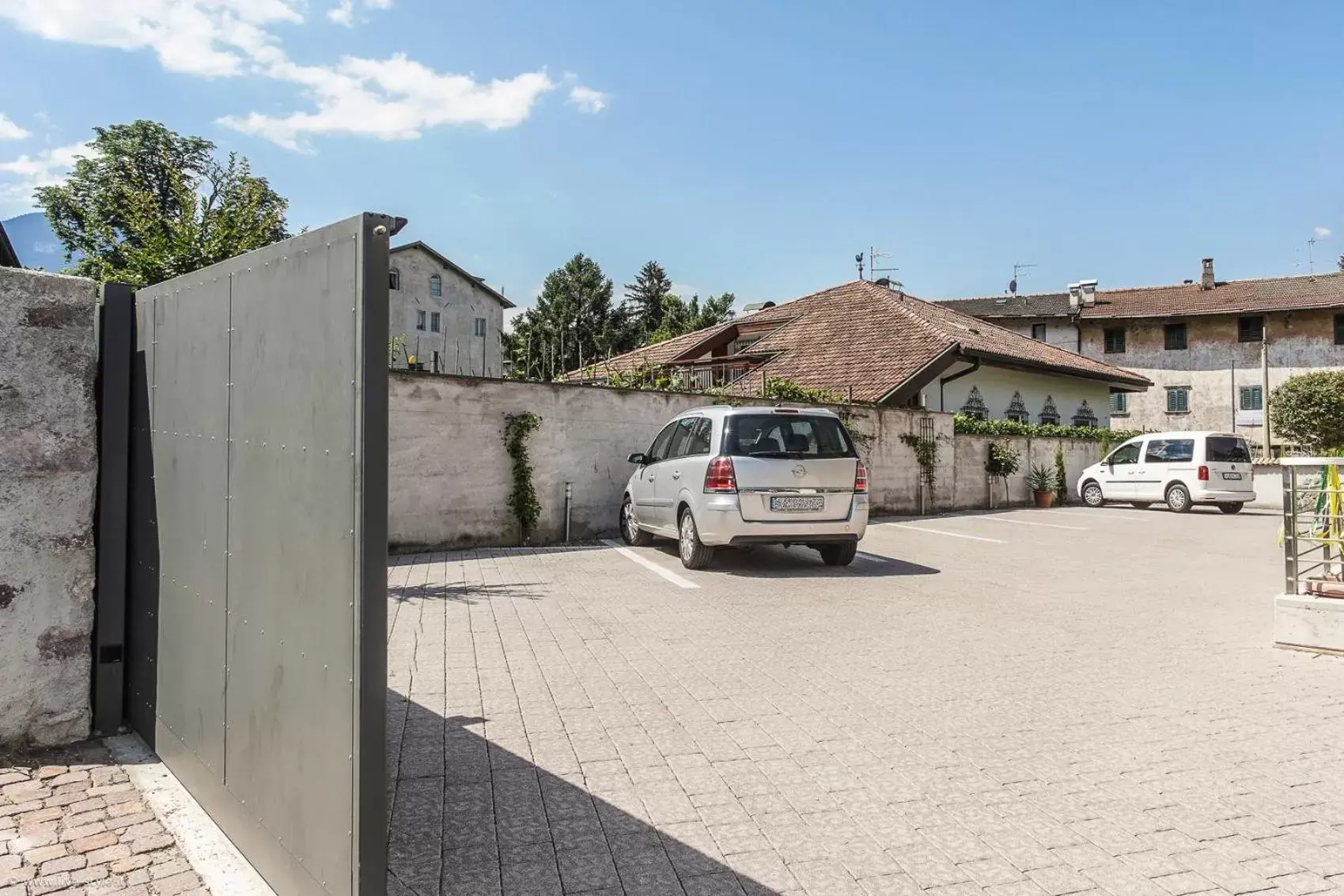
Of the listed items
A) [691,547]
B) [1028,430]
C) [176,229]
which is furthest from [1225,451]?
[176,229]

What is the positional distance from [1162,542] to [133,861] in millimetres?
15577

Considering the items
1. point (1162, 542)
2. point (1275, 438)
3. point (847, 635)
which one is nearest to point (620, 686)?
point (847, 635)

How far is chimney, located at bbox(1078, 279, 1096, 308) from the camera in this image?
171 ft

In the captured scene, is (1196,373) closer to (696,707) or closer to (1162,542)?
(1162,542)

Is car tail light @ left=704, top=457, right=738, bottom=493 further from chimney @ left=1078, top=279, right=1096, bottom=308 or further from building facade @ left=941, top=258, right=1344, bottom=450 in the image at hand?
chimney @ left=1078, top=279, right=1096, bottom=308

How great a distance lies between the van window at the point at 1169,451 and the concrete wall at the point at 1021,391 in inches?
213

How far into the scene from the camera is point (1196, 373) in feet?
159

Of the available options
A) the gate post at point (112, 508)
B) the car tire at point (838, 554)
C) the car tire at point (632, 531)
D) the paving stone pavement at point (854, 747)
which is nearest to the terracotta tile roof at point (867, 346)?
the car tire at point (632, 531)

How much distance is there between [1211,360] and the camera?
48.2 m

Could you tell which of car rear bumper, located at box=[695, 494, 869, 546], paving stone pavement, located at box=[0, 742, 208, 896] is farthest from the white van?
paving stone pavement, located at box=[0, 742, 208, 896]

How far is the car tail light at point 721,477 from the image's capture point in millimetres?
9727

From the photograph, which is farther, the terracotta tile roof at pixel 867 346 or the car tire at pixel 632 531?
the terracotta tile roof at pixel 867 346

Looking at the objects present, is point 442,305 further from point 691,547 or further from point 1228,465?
point 691,547

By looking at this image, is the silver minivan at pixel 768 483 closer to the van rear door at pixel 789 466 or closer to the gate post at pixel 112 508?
the van rear door at pixel 789 466
